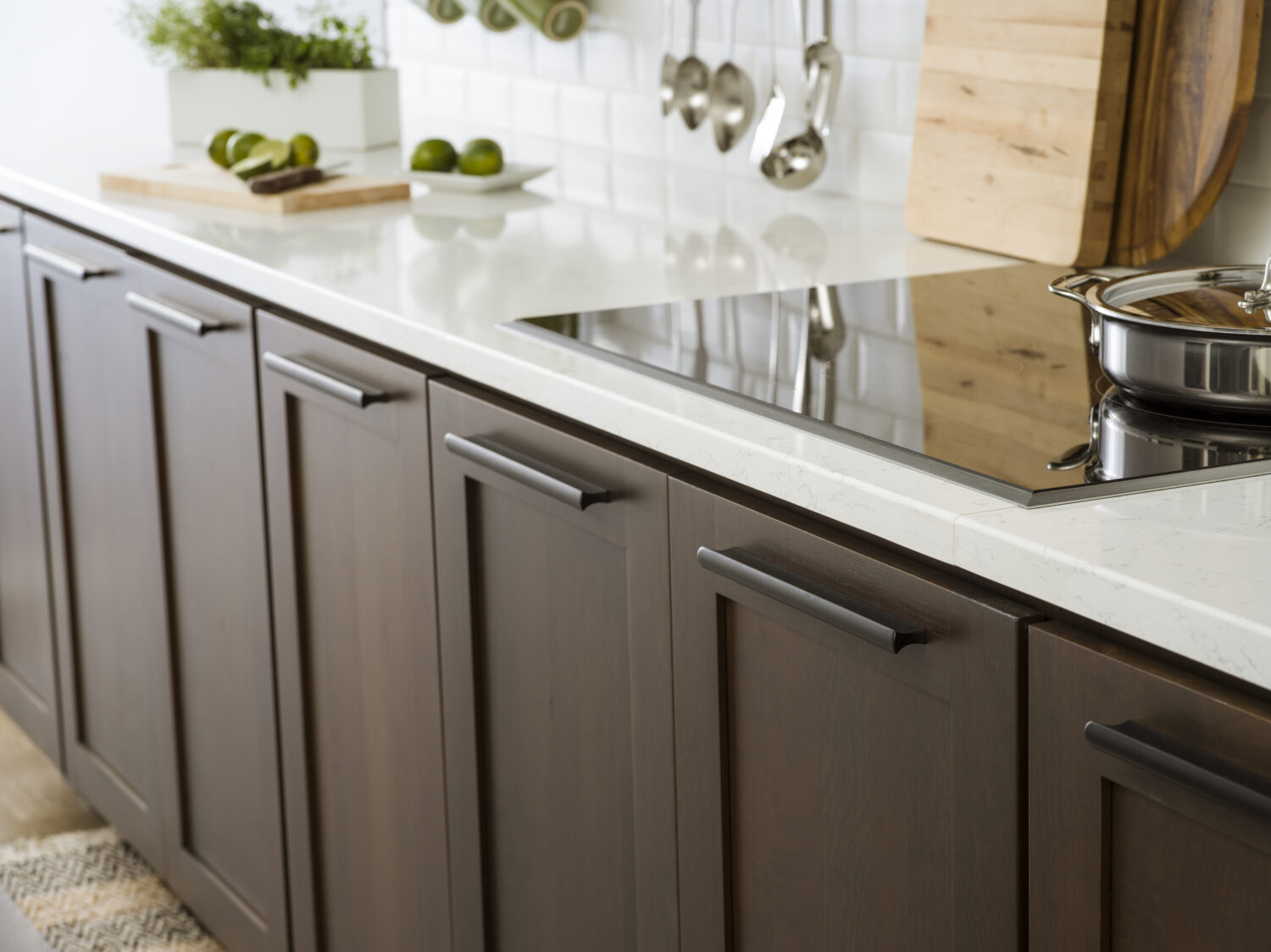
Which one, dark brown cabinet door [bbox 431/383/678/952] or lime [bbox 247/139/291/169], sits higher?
lime [bbox 247/139/291/169]

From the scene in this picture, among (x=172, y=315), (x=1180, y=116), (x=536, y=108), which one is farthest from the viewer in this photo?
(x=536, y=108)

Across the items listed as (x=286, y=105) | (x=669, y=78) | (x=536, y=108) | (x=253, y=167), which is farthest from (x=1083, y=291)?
(x=286, y=105)

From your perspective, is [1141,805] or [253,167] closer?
[1141,805]

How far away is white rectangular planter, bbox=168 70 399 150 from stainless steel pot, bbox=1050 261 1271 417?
74.1 inches

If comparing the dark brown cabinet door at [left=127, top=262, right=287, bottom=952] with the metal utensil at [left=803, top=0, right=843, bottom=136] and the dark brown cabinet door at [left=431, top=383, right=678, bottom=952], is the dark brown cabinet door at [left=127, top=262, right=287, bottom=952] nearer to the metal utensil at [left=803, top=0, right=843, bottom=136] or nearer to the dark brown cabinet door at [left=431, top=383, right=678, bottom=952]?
the dark brown cabinet door at [left=431, top=383, right=678, bottom=952]

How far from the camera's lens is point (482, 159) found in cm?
230

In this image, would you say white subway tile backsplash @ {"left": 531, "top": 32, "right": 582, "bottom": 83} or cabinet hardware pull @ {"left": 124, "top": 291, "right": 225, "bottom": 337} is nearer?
cabinet hardware pull @ {"left": 124, "top": 291, "right": 225, "bottom": 337}

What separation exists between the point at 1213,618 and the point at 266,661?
51.5 inches

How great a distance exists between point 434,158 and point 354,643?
3.17 ft

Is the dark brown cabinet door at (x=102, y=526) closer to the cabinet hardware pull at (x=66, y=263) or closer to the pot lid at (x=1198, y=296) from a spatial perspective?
the cabinet hardware pull at (x=66, y=263)

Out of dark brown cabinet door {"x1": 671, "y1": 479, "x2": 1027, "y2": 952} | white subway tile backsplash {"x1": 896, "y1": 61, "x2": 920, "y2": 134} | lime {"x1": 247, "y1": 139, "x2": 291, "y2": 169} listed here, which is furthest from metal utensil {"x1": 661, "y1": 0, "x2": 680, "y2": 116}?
dark brown cabinet door {"x1": 671, "y1": 479, "x2": 1027, "y2": 952}

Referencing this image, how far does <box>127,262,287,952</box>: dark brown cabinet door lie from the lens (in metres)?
1.80

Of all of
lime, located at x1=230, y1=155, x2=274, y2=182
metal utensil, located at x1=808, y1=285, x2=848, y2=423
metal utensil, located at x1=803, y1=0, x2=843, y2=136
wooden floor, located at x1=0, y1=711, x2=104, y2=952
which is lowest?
wooden floor, located at x1=0, y1=711, x2=104, y2=952

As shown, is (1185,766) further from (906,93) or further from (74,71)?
(74,71)
